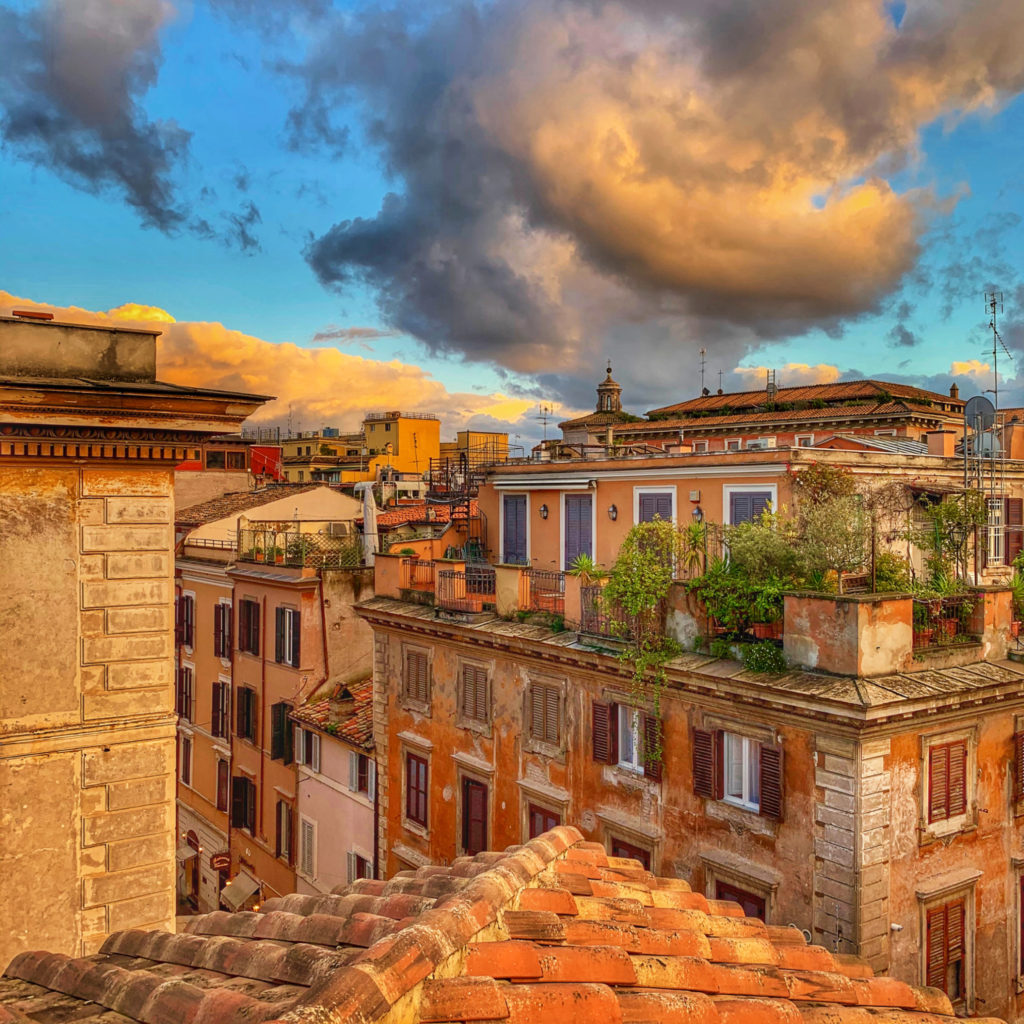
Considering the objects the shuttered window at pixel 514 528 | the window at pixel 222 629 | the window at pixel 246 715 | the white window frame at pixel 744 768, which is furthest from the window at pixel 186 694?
the white window frame at pixel 744 768

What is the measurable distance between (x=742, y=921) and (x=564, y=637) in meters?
9.41

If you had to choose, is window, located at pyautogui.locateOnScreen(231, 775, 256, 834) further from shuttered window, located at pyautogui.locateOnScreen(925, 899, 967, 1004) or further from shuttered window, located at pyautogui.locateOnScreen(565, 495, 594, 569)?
shuttered window, located at pyautogui.locateOnScreen(925, 899, 967, 1004)

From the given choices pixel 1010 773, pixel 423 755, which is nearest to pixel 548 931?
pixel 1010 773

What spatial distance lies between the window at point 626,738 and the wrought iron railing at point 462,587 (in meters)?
4.64

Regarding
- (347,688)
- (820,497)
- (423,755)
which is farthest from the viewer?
(347,688)

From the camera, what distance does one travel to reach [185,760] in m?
33.9

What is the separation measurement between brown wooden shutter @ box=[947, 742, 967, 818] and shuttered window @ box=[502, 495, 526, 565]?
13.8 m

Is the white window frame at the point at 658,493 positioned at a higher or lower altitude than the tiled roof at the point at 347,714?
higher

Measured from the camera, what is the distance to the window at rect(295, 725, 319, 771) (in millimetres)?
25938

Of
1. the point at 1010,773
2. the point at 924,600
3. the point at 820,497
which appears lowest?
the point at 1010,773

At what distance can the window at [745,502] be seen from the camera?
19.2 meters

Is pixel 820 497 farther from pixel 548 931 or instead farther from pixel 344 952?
pixel 344 952

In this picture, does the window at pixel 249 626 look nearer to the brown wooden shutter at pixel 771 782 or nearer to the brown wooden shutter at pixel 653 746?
the brown wooden shutter at pixel 653 746

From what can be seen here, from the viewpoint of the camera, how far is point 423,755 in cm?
2130
